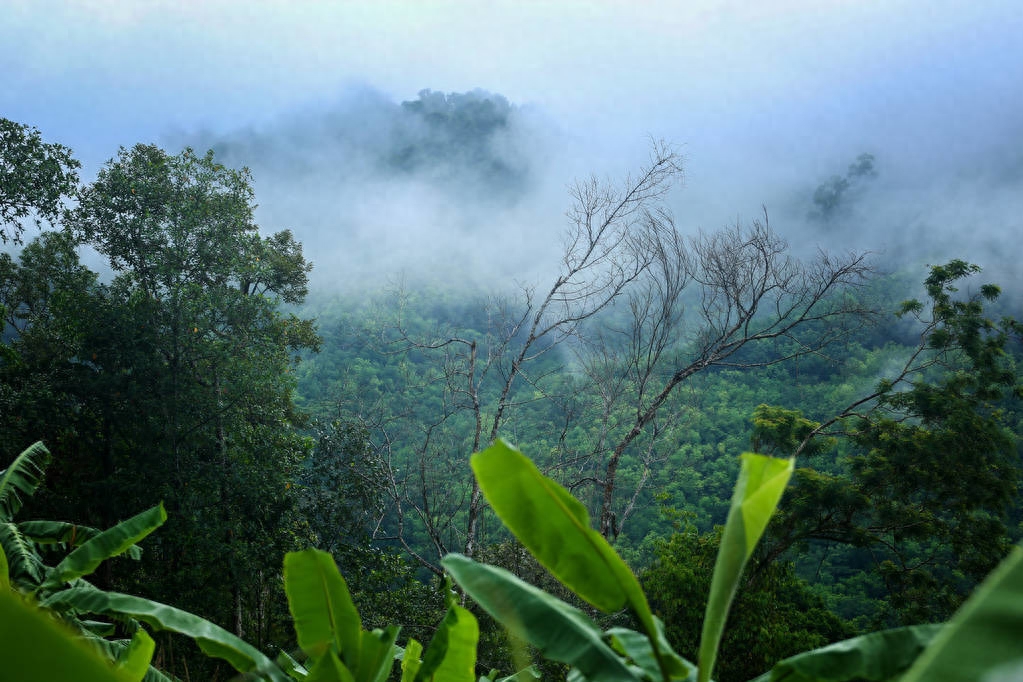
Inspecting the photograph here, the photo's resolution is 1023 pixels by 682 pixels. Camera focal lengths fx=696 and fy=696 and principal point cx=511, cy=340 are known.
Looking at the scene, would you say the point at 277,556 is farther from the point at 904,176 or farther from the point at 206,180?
the point at 904,176

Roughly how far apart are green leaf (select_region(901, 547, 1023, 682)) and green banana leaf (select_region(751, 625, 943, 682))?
0.54 metres

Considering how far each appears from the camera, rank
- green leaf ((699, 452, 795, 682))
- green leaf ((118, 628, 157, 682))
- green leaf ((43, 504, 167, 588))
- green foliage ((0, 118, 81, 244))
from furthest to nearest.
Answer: green foliage ((0, 118, 81, 244)) → green leaf ((43, 504, 167, 588)) → green leaf ((118, 628, 157, 682)) → green leaf ((699, 452, 795, 682))

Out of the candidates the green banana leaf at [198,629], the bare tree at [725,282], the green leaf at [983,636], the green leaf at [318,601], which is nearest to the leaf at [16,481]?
the green banana leaf at [198,629]

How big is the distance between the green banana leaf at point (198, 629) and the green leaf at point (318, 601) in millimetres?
94

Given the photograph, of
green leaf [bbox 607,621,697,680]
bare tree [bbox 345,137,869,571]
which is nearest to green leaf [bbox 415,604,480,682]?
green leaf [bbox 607,621,697,680]

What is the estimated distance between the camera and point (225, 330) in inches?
376

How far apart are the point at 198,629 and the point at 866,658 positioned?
51.5 inches

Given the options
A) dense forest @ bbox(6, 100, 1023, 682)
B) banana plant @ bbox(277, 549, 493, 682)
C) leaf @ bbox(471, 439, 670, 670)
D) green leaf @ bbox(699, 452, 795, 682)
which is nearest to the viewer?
green leaf @ bbox(699, 452, 795, 682)

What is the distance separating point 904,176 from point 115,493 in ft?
102

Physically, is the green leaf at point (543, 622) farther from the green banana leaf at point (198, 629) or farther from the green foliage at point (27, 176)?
the green foliage at point (27, 176)

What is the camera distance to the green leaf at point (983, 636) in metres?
0.60

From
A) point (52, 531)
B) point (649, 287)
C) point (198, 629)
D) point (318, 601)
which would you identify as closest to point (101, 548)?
point (198, 629)

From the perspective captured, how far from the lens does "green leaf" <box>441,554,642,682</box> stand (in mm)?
1129

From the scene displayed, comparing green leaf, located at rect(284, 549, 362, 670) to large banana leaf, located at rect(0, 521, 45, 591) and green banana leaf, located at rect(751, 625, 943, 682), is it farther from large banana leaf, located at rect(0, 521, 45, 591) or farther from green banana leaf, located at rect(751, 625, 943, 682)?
large banana leaf, located at rect(0, 521, 45, 591)
